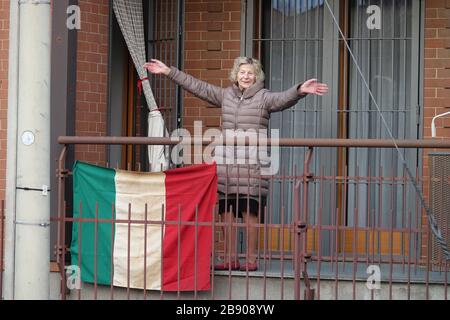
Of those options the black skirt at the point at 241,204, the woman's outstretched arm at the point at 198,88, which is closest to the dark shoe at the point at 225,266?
the black skirt at the point at 241,204

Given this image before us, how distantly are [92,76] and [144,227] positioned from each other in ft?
7.49

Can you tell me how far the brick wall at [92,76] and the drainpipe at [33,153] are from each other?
13.5ft

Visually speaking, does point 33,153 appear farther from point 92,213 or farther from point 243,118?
point 243,118

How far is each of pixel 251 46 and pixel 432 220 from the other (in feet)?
10.9

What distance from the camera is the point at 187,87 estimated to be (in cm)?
1022

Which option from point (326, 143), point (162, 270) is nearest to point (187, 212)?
point (162, 270)

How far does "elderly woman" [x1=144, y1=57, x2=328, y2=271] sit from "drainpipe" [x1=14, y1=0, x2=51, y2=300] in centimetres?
275

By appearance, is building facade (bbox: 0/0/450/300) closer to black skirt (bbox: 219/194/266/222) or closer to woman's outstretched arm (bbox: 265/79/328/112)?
woman's outstretched arm (bbox: 265/79/328/112)

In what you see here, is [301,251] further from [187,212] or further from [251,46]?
[251,46]

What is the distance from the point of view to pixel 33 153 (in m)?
6.58

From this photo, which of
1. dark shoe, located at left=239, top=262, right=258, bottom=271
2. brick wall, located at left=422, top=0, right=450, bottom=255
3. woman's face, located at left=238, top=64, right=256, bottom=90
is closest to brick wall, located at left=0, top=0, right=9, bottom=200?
woman's face, located at left=238, top=64, right=256, bottom=90

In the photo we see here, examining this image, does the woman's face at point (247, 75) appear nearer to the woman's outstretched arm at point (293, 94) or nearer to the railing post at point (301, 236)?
the woman's outstretched arm at point (293, 94)

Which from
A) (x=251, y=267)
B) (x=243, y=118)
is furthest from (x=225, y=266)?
(x=243, y=118)
